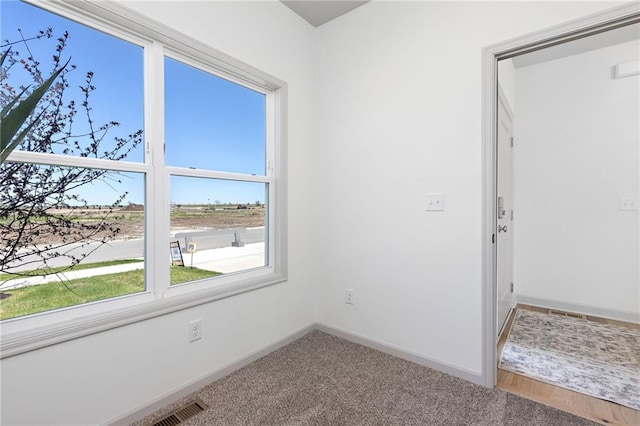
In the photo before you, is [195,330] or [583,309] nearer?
[195,330]

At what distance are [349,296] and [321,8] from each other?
2374mm

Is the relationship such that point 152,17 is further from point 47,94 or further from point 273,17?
point 273,17

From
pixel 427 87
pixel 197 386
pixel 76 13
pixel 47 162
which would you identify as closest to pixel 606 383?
pixel 427 87

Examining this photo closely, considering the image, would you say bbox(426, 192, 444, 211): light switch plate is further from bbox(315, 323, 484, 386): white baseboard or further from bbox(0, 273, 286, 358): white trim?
bbox(0, 273, 286, 358): white trim

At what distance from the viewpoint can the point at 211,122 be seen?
2.04 m

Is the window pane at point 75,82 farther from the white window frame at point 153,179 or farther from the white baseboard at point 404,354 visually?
the white baseboard at point 404,354

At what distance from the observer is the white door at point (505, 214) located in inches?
104

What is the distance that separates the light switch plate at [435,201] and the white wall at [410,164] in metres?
0.04

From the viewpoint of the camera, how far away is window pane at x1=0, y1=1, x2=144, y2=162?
130 centimetres

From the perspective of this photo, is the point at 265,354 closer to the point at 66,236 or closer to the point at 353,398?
the point at 353,398

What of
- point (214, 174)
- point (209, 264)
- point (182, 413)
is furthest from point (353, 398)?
point (214, 174)

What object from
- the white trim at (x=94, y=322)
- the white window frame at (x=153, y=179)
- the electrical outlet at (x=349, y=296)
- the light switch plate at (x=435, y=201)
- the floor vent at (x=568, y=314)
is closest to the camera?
the white trim at (x=94, y=322)

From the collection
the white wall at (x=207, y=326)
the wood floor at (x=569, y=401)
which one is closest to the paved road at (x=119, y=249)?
the white wall at (x=207, y=326)

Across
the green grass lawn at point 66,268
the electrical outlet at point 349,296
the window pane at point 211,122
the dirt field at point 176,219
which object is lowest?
the electrical outlet at point 349,296
